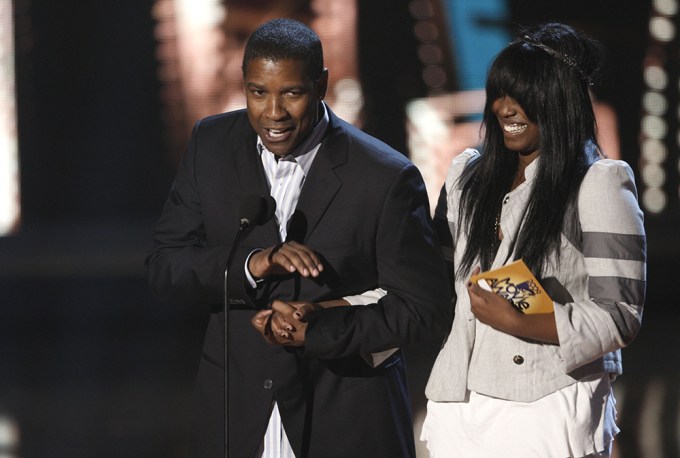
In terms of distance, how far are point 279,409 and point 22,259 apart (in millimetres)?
5483

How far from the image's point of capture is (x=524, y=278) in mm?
1914

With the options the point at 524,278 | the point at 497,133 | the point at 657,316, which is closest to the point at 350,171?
the point at 497,133

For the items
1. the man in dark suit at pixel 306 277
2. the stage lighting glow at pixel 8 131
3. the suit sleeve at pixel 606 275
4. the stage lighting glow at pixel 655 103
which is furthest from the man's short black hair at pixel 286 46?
the stage lighting glow at pixel 655 103

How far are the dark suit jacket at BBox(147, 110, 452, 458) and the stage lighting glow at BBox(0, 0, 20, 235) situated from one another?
5.05 meters

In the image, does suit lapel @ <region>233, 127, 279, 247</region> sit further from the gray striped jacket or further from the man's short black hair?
the gray striped jacket

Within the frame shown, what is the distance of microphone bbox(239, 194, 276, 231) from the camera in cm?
199

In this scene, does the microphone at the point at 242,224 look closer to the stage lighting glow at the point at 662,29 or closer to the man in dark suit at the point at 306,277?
the man in dark suit at the point at 306,277

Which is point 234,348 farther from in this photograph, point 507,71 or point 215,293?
point 507,71

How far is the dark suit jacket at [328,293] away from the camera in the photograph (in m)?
2.06

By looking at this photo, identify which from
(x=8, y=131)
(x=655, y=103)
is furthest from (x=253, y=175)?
(x=655, y=103)

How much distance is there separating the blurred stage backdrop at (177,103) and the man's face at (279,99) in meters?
4.23

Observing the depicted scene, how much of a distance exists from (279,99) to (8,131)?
17.2 feet

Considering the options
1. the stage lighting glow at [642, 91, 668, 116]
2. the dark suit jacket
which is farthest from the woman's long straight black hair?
the stage lighting glow at [642, 91, 668, 116]

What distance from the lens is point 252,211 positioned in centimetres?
201
